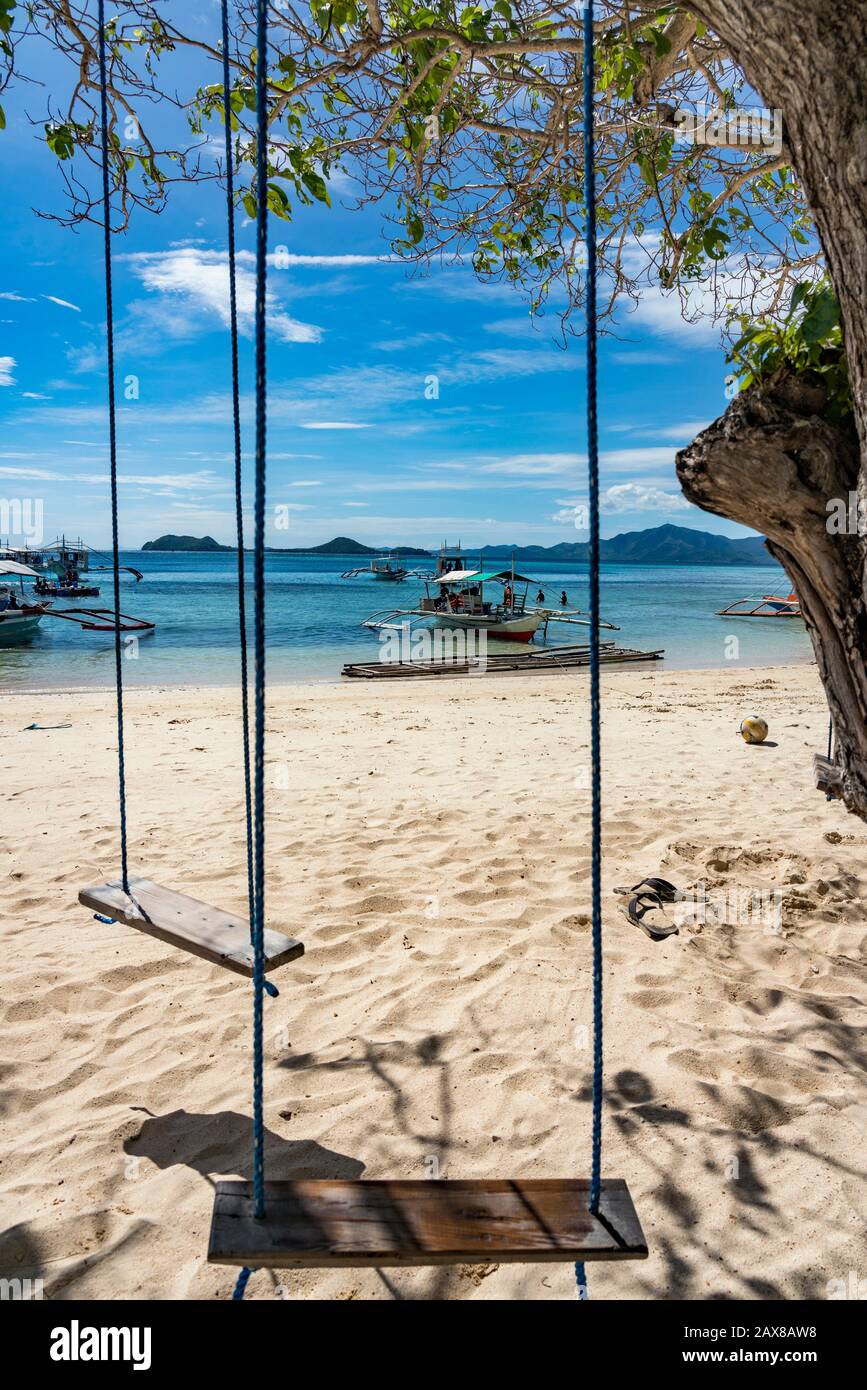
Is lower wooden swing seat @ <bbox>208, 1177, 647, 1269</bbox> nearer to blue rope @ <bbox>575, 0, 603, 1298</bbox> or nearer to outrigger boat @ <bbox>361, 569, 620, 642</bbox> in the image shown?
blue rope @ <bbox>575, 0, 603, 1298</bbox>

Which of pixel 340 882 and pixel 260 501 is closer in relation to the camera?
pixel 260 501

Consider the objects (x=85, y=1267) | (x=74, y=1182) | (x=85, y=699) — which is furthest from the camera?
(x=85, y=699)

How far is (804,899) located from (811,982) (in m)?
0.84

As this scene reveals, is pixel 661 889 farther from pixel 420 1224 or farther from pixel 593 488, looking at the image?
pixel 593 488

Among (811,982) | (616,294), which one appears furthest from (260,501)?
(616,294)

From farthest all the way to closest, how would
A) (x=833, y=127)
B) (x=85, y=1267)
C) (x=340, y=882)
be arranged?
(x=340, y=882) → (x=85, y=1267) → (x=833, y=127)

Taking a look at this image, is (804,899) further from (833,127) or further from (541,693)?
(541,693)

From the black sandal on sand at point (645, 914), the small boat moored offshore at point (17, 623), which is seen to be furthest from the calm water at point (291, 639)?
the black sandal on sand at point (645, 914)

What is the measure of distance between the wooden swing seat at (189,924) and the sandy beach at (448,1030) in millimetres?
560

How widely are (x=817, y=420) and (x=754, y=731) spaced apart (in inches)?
279

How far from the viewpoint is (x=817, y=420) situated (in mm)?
2250

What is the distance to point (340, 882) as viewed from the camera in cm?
484
